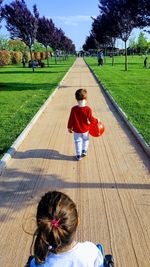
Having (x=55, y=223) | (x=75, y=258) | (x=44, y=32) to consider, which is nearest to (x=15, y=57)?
(x=44, y=32)

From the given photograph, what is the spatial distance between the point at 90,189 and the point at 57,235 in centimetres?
367

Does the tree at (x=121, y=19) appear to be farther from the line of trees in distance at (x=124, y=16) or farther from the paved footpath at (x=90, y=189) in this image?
the paved footpath at (x=90, y=189)

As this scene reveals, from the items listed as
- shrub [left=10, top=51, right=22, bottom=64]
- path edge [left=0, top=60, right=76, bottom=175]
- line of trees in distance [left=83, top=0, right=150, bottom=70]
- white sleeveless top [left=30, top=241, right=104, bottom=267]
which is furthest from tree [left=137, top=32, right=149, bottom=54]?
white sleeveless top [left=30, top=241, right=104, bottom=267]

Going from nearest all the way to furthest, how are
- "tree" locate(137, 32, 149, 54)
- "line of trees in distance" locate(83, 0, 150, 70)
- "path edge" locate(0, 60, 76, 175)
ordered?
"path edge" locate(0, 60, 76, 175)
"line of trees in distance" locate(83, 0, 150, 70)
"tree" locate(137, 32, 149, 54)

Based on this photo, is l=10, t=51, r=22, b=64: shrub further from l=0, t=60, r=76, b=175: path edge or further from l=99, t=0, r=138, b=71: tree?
l=0, t=60, r=76, b=175: path edge

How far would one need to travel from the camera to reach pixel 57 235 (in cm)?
244

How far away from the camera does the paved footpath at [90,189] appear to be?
448cm

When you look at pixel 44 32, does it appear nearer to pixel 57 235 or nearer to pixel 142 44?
pixel 57 235

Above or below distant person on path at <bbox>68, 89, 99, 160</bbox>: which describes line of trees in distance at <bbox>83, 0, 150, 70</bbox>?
above

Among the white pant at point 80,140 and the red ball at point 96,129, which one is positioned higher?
the red ball at point 96,129

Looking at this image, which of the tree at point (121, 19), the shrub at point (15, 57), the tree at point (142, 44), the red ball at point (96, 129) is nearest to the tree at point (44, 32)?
the shrub at point (15, 57)

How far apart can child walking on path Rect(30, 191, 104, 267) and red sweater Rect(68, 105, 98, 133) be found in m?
4.79

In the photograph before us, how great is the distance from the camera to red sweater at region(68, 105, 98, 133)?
741cm

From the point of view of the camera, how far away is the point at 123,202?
555 cm
